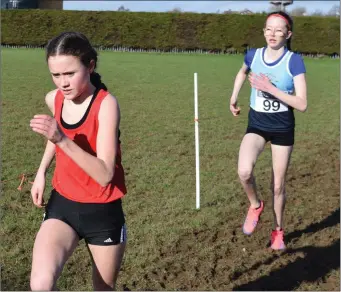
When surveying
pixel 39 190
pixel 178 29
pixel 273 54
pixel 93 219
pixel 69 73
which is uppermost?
pixel 178 29

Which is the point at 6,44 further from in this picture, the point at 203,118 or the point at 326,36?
the point at 203,118

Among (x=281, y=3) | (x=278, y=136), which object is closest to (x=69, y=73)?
(x=278, y=136)

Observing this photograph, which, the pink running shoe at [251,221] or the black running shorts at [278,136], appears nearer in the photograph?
the black running shorts at [278,136]

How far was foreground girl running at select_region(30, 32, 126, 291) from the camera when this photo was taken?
119 inches

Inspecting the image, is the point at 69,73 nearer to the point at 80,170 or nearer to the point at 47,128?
the point at 47,128

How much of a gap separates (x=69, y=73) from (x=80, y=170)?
1.89 feet

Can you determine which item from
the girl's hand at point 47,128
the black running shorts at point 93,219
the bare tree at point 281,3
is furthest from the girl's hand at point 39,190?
the bare tree at point 281,3

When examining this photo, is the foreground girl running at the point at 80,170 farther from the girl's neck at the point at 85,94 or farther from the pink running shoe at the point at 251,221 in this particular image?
the pink running shoe at the point at 251,221

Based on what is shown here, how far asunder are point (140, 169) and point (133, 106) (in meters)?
6.63

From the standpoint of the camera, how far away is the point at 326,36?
39.8m

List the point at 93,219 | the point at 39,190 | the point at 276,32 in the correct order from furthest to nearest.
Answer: the point at 276,32 → the point at 39,190 → the point at 93,219

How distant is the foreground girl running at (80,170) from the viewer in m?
3.01

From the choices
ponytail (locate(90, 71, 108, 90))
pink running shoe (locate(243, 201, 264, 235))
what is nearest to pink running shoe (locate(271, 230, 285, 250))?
pink running shoe (locate(243, 201, 264, 235))

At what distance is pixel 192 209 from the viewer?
689 cm
